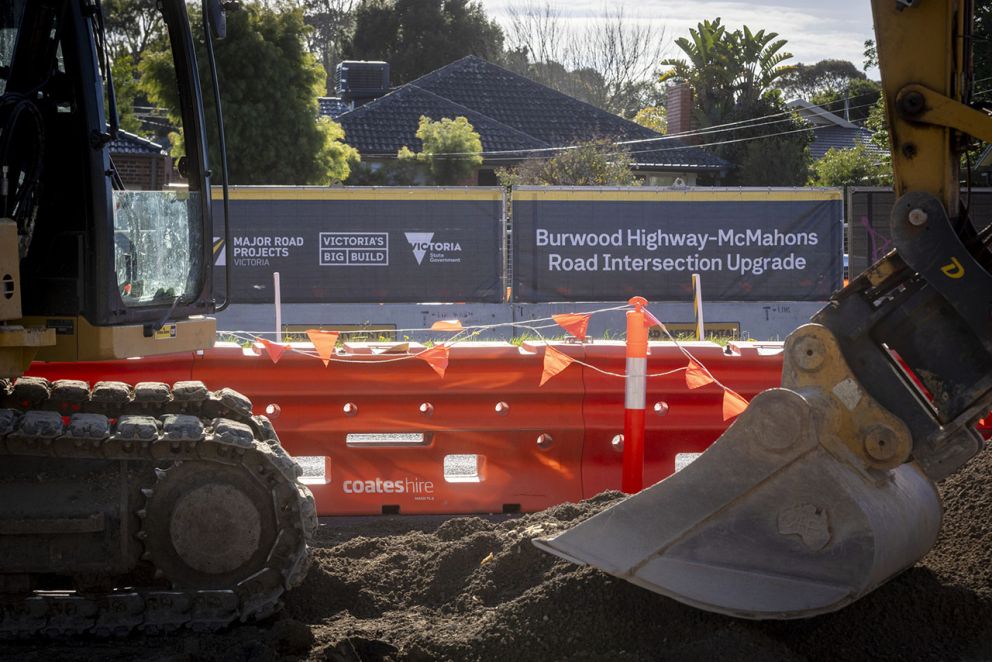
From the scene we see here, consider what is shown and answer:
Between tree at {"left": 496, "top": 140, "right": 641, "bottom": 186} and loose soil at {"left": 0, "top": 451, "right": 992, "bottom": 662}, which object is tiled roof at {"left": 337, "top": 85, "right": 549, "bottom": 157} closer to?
tree at {"left": 496, "top": 140, "right": 641, "bottom": 186}

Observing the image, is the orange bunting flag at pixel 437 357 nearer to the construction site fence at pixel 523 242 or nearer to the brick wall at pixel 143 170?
the brick wall at pixel 143 170

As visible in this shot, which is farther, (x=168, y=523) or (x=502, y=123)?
(x=502, y=123)

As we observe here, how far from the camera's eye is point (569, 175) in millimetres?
32875

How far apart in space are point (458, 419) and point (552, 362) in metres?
0.76

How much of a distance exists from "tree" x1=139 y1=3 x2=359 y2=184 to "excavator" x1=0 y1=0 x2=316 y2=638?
1780 cm

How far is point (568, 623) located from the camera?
15.9 ft

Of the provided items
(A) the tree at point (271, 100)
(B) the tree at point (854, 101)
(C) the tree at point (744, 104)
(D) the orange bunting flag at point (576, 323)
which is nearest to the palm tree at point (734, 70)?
(C) the tree at point (744, 104)

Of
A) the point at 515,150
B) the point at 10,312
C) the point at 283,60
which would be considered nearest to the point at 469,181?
the point at 515,150

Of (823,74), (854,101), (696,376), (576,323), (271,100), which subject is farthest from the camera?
(823,74)

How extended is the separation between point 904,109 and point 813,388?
111 centimetres

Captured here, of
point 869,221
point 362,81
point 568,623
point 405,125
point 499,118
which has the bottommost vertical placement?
point 568,623

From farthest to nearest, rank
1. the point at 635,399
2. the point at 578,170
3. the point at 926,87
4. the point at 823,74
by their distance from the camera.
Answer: the point at 823,74, the point at 578,170, the point at 635,399, the point at 926,87

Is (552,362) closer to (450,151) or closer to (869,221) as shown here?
(869,221)

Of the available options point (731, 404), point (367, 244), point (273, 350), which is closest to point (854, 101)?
point (367, 244)
